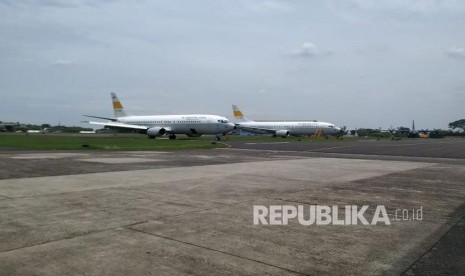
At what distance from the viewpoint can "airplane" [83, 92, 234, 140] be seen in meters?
56.6

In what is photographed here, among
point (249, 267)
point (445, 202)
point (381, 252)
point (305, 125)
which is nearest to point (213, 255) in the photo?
point (249, 267)

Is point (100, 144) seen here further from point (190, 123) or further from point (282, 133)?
point (282, 133)

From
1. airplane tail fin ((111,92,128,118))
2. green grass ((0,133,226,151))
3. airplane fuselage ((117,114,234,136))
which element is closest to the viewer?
green grass ((0,133,226,151))

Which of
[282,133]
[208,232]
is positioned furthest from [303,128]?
[208,232]

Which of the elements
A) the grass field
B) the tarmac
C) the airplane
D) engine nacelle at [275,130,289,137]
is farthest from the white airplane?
the tarmac

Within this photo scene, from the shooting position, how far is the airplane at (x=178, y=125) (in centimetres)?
5662

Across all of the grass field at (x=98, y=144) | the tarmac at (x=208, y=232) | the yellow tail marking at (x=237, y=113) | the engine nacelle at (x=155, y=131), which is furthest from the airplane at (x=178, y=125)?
the tarmac at (x=208, y=232)

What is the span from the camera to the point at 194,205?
→ 822cm

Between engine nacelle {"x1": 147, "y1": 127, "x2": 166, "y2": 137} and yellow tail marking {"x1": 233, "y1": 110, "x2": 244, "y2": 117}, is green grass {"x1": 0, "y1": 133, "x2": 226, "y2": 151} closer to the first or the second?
engine nacelle {"x1": 147, "y1": 127, "x2": 166, "y2": 137}

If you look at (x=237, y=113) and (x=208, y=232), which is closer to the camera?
(x=208, y=232)

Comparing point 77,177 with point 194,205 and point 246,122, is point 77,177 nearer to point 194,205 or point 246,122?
point 194,205

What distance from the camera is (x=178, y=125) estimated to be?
2324 inches

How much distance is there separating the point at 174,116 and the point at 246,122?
3117cm

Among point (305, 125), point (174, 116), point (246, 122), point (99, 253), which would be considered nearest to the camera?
point (99, 253)
